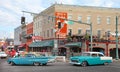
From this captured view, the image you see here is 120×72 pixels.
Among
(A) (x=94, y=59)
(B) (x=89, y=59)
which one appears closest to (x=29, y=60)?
(B) (x=89, y=59)

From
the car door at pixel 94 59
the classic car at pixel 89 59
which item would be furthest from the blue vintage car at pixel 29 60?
the car door at pixel 94 59

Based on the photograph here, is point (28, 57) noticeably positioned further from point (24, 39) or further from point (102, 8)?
point (24, 39)

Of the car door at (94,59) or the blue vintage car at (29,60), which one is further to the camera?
the car door at (94,59)


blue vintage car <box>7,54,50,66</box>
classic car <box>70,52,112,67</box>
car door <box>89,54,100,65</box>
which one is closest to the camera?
classic car <box>70,52,112,67</box>

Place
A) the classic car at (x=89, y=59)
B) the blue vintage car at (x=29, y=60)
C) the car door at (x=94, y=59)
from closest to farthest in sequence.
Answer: the classic car at (x=89, y=59) → the blue vintage car at (x=29, y=60) → the car door at (x=94, y=59)

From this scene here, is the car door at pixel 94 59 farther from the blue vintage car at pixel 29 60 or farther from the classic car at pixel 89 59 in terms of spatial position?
the blue vintage car at pixel 29 60

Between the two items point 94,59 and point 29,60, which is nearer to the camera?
point 29,60

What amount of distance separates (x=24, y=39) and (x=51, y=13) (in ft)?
101

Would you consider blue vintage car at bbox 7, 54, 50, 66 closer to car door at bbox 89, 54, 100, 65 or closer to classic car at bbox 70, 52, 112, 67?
classic car at bbox 70, 52, 112, 67

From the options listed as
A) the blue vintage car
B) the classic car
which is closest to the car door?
the classic car

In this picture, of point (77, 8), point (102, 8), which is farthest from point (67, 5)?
point (102, 8)

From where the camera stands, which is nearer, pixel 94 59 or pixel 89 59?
pixel 89 59

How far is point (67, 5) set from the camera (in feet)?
211

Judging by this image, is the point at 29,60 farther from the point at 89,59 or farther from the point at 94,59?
the point at 94,59
